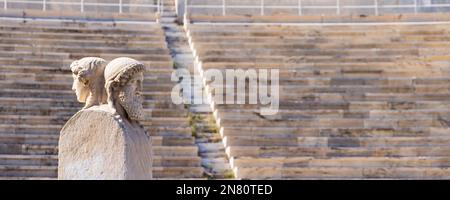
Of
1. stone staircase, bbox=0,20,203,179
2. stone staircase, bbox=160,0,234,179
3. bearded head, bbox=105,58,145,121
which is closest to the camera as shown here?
bearded head, bbox=105,58,145,121

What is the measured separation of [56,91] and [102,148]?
7.55 m

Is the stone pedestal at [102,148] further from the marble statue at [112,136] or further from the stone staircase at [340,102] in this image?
the stone staircase at [340,102]

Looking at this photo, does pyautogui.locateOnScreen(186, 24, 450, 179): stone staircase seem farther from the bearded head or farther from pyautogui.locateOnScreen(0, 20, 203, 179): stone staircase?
the bearded head

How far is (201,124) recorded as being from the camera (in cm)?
1312

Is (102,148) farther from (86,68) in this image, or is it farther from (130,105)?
(86,68)

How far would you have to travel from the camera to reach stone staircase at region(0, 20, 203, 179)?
1138 cm

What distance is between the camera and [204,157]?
12.2 m

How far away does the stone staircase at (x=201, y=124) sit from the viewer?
38.9ft

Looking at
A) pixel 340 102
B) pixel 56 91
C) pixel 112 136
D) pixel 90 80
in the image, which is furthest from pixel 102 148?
pixel 340 102

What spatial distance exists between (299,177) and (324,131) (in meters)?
1.30

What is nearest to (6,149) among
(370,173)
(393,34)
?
(370,173)

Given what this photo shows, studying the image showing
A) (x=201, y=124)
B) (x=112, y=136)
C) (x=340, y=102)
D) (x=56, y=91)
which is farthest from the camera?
(x=340, y=102)

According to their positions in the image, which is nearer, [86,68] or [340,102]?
[86,68]

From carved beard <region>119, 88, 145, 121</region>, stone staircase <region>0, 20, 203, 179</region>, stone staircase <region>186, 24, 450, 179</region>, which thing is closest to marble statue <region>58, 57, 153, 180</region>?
carved beard <region>119, 88, 145, 121</region>
